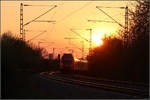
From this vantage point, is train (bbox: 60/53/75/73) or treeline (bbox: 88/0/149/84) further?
train (bbox: 60/53/75/73)

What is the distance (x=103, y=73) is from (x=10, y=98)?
113 ft

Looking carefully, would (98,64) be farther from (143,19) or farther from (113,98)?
(113,98)

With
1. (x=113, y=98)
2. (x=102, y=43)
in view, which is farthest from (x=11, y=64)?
(x=102, y=43)

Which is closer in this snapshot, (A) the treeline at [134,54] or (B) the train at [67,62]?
(A) the treeline at [134,54]

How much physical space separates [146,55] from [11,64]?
788 inches

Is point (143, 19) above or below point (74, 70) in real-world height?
above

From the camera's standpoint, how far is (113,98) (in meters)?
21.6

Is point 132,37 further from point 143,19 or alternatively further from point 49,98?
point 49,98

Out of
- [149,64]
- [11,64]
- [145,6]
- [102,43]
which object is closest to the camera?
[11,64]

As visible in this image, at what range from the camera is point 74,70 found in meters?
67.1

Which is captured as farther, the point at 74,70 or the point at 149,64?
the point at 74,70

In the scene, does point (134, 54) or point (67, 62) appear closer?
point (134, 54)

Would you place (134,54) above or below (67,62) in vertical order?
above

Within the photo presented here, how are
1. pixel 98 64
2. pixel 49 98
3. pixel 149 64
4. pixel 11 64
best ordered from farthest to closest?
pixel 98 64, pixel 149 64, pixel 11 64, pixel 49 98
